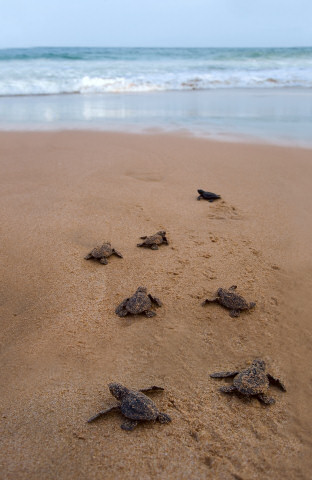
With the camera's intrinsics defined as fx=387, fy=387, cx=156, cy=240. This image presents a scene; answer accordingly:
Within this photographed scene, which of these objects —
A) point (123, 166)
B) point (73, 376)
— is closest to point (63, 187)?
point (123, 166)

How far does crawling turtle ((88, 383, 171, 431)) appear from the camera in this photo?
155 cm

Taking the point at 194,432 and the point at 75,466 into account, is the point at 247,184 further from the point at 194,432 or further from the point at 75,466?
the point at 75,466

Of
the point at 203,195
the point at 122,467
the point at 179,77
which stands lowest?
the point at 122,467

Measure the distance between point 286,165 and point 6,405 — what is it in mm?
4121

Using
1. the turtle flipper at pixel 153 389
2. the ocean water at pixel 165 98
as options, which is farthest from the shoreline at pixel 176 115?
the turtle flipper at pixel 153 389

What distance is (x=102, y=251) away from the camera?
274 centimetres

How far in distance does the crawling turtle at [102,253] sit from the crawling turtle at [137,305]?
0.52 m

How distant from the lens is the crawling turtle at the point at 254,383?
1.70 m

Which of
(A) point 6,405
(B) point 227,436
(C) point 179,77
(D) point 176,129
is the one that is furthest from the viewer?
(C) point 179,77

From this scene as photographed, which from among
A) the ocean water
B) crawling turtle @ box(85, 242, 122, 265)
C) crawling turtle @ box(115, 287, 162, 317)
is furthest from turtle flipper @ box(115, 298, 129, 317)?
the ocean water

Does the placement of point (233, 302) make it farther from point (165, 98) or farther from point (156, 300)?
point (165, 98)

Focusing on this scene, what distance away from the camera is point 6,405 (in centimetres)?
165

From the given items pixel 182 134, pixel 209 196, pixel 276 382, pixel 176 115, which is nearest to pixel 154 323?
pixel 276 382

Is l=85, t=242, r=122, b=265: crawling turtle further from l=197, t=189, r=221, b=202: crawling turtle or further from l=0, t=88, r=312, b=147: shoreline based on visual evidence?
l=0, t=88, r=312, b=147: shoreline
